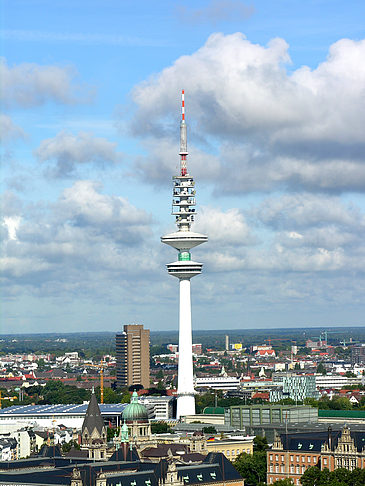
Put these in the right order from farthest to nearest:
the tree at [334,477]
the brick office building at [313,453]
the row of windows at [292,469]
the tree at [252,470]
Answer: the tree at [252,470] < the row of windows at [292,469] < the brick office building at [313,453] < the tree at [334,477]

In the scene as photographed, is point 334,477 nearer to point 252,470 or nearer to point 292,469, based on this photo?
point 292,469

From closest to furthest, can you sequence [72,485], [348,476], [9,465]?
[72,485], [348,476], [9,465]

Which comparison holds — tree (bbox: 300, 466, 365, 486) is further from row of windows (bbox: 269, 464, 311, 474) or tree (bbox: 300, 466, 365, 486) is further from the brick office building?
row of windows (bbox: 269, 464, 311, 474)

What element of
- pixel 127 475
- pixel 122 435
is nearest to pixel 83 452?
pixel 122 435

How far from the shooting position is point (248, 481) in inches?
7175

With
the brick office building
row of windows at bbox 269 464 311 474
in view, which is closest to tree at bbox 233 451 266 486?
the brick office building

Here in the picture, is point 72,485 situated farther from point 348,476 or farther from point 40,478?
point 348,476

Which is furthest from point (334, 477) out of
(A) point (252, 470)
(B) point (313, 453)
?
(A) point (252, 470)

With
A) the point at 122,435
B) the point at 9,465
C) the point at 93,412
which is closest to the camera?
the point at 9,465

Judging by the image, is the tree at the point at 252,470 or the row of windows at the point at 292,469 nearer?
the row of windows at the point at 292,469

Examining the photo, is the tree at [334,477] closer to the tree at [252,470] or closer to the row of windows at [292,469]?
the row of windows at [292,469]

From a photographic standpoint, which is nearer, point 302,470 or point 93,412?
point 302,470

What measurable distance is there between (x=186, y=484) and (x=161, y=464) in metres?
4.49

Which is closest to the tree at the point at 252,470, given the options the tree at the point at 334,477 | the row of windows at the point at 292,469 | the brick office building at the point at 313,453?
the brick office building at the point at 313,453
